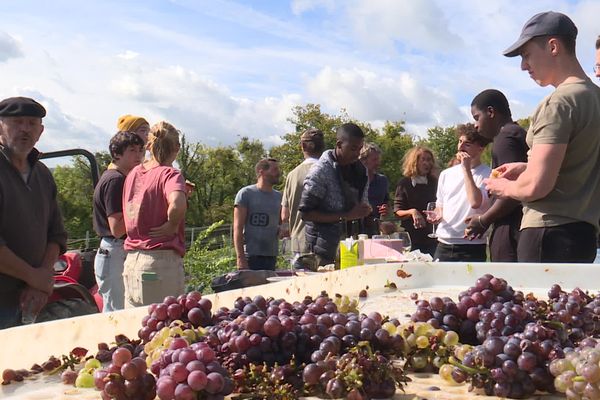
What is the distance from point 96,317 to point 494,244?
247cm

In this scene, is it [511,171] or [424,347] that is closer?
[424,347]

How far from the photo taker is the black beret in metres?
3.13

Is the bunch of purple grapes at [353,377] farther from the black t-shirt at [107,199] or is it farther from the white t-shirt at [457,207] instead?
the black t-shirt at [107,199]

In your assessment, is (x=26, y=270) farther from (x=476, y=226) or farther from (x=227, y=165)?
(x=227, y=165)

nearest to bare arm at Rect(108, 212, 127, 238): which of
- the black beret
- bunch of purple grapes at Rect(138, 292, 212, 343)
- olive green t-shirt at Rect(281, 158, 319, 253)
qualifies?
the black beret

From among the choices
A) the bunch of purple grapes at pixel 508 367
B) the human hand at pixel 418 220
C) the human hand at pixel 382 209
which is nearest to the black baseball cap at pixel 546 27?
the bunch of purple grapes at pixel 508 367

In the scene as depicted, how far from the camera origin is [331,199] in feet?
13.8

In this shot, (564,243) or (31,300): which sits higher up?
(564,243)

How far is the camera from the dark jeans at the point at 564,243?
8.07 feet

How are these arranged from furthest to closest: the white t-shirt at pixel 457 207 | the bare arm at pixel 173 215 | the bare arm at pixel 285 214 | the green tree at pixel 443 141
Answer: the green tree at pixel 443 141, the bare arm at pixel 285 214, the white t-shirt at pixel 457 207, the bare arm at pixel 173 215

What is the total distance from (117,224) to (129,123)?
90 centimetres

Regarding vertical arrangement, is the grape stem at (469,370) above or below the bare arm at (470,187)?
below

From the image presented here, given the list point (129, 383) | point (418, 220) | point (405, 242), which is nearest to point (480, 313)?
point (129, 383)

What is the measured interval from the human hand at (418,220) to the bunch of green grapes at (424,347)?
14.3 feet
